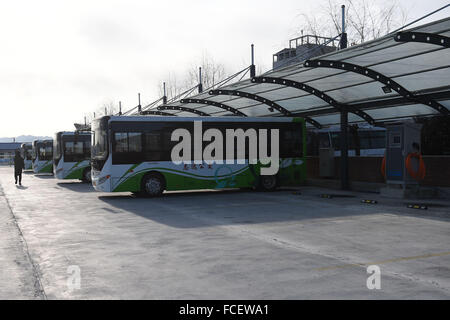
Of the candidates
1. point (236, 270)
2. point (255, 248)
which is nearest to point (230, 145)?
point (255, 248)

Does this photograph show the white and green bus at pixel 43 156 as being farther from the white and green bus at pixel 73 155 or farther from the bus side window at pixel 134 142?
the bus side window at pixel 134 142

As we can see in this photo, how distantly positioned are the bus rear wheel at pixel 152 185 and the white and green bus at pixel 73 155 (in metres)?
10.7

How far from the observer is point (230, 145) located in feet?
62.7

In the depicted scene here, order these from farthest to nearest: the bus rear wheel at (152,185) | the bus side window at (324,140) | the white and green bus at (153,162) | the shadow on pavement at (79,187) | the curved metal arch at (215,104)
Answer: the bus side window at (324,140), the curved metal arch at (215,104), the shadow on pavement at (79,187), the bus rear wheel at (152,185), the white and green bus at (153,162)

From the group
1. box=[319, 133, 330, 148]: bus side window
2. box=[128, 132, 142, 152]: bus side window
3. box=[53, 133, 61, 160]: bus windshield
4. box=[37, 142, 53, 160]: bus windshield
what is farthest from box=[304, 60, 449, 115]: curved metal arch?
box=[37, 142, 53, 160]: bus windshield

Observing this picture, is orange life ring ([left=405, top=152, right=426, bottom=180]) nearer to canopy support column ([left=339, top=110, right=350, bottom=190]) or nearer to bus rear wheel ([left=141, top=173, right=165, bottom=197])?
canopy support column ([left=339, top=110, right=350, bottom=190])

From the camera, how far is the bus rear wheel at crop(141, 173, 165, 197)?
17.8m

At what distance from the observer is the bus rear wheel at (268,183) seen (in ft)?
65.4

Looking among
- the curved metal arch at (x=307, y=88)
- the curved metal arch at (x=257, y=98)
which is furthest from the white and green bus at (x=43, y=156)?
the curved metal arch at (x=307, y=88)

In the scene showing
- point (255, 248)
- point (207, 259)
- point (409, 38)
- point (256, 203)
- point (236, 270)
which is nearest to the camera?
point (236, 270)

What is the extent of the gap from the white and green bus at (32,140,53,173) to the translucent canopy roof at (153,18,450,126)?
15412 millimetres

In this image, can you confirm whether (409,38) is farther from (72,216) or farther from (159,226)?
(72,216)
